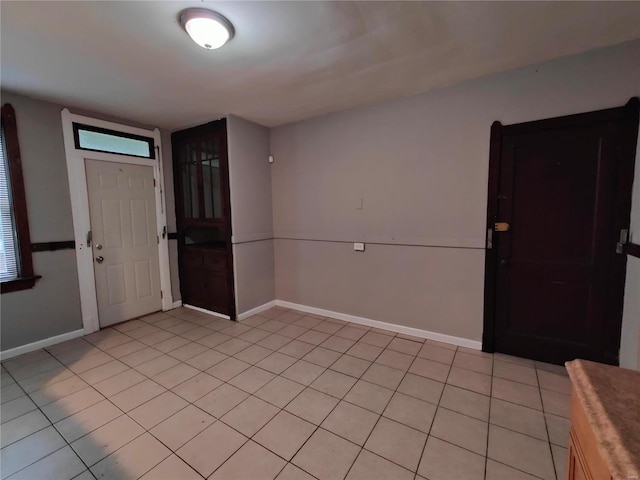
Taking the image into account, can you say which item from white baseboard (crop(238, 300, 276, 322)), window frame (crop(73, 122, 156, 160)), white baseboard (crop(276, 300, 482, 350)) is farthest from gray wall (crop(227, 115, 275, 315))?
window frame (crop(73, 122, 156, 160))

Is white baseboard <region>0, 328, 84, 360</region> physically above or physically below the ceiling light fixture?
below

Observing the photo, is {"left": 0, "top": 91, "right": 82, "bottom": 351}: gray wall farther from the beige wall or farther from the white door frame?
the beige wall

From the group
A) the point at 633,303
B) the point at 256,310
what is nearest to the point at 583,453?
the point at 633,303

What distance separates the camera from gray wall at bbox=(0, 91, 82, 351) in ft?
9.07

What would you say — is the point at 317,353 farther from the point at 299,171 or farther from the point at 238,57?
the point at 238,57

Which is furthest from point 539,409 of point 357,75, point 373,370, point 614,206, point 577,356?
point 357,75

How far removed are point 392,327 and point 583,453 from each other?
2.45 meters

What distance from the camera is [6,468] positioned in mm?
1555

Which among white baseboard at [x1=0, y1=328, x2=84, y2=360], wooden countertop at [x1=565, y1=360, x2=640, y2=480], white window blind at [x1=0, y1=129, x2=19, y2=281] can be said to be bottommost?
white baseboard at [x1=0, y1=328, x2=84, y2=360]

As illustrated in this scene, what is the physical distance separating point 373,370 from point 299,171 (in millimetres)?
2524

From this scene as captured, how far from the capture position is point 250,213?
373 centimetres

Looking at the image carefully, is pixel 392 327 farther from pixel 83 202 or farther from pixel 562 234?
pixel 83 202

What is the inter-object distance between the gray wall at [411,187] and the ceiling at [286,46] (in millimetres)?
204

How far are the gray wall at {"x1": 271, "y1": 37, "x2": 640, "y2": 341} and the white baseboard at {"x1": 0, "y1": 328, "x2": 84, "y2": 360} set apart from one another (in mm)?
2541
